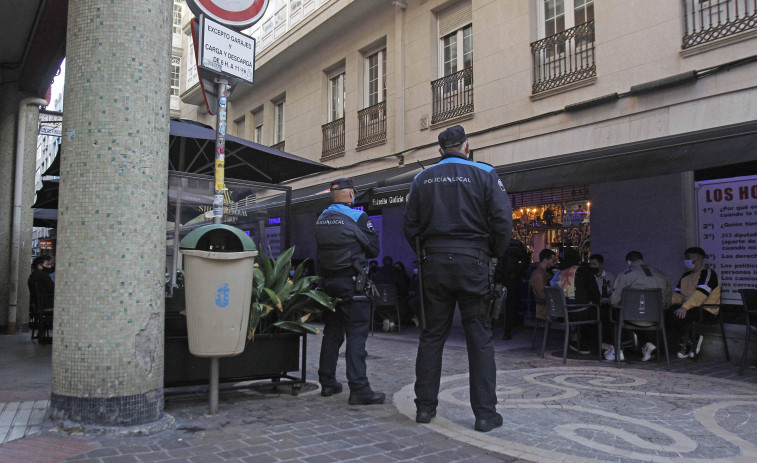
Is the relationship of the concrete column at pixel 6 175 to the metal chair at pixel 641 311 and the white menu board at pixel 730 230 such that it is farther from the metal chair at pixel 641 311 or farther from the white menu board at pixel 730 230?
the white menu board at pixel 730 230

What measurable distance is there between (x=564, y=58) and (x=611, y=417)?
6.67 meters

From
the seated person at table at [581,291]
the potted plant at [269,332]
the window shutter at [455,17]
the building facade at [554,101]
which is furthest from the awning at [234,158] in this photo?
the window shutter at [455,17]

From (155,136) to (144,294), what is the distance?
1.07 meters

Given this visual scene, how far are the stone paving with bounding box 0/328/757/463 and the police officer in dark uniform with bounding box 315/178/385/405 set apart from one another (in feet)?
0.66

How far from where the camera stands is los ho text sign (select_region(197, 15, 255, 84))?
14.8 ft

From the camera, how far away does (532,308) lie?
1039 centimetres

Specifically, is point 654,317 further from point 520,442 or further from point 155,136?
point 155,136

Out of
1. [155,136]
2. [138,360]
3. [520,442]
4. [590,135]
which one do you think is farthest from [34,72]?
[520,442]

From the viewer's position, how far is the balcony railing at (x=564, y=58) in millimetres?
8953

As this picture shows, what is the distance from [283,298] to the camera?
15.6 ft

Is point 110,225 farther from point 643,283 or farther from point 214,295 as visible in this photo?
point 643,283

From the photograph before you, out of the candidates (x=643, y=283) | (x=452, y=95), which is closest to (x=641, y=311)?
(x=643, y=283)

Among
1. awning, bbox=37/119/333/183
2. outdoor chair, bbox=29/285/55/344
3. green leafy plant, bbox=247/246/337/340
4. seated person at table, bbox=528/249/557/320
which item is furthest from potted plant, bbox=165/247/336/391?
outdoor chair, bbox=29/285/55/344

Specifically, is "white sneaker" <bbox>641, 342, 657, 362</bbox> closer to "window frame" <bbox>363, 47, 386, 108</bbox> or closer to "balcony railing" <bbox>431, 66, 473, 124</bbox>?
"balcony railing" <bbox>431, 66, 473, 124</bbox>
